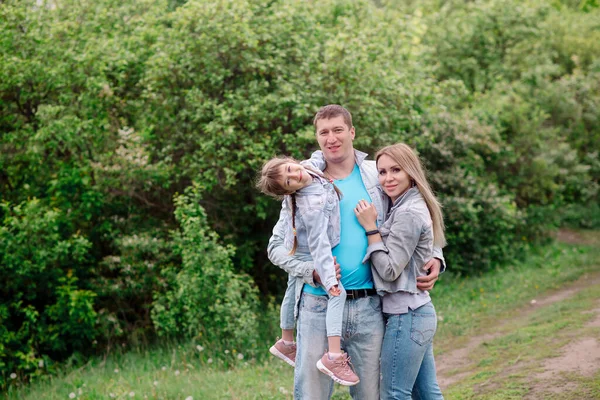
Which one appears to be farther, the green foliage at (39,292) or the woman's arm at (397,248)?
the green foliage at (39,292)

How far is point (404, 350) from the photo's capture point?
3709 millimetres

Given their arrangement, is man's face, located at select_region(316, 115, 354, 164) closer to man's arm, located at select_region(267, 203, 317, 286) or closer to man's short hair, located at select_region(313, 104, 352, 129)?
man's short hair, located at select_region(313, 104, 352, 129)

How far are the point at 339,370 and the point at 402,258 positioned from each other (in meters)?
0.64

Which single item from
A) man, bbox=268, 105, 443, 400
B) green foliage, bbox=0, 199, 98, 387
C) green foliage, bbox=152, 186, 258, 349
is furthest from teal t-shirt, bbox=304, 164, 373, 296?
green foliage, bbox=0, 199, 98, 387

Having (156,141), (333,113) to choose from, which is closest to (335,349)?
(333,113)

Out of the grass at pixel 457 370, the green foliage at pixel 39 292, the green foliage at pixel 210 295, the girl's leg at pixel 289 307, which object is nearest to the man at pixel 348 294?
the girl's leg at pixel 289 307

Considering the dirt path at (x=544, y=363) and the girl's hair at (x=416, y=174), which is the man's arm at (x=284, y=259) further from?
the dirt path at (x=544, y=363)

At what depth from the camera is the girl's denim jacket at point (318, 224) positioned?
353cm

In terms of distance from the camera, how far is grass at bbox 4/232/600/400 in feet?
20.8

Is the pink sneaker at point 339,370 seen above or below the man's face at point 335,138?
below

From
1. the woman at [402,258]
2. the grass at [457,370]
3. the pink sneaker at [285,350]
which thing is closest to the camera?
the woman at [402,258]

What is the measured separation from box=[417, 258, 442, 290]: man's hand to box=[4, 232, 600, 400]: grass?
2.46 meters

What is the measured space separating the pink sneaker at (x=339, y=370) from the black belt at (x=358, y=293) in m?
0.30

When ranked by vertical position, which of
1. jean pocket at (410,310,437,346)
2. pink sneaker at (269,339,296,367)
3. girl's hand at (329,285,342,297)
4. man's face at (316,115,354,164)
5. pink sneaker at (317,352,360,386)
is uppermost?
man's face at (316,115,354,164)
